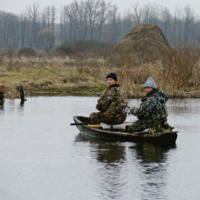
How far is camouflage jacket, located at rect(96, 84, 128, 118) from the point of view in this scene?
35.9 ft

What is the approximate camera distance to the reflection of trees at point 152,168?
6.49m

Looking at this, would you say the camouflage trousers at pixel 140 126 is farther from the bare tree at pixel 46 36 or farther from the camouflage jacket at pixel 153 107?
the bare tree at pixel 46 36

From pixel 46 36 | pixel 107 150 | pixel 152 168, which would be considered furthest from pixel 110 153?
pixel 46 36

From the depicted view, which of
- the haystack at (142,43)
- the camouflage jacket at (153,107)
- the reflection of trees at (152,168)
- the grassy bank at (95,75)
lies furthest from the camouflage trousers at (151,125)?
the haystack at (142,43)

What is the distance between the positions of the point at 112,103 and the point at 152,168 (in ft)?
10.6

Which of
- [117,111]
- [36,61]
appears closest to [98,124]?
[117,111]

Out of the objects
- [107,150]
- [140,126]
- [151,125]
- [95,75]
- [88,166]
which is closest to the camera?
[88,166]

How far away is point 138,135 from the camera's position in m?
10.3

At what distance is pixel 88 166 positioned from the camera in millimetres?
8203

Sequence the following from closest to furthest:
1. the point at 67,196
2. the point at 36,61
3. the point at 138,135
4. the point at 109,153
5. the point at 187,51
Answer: the point at 67,196 → the point at 109,153 → the point at 138,135 → the point at 187,51 → the point at 36,61

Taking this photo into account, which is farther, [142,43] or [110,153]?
[142,43]

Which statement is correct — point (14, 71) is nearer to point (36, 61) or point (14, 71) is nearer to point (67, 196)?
point (36, 61)

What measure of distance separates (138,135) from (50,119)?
227 inches

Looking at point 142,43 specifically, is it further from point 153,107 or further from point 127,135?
point 153,107
